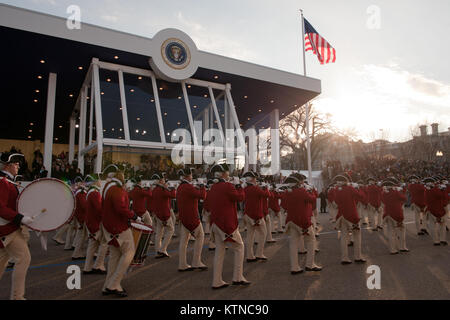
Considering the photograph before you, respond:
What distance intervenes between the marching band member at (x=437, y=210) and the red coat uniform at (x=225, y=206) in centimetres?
695

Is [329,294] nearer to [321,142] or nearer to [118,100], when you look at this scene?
[118,100]

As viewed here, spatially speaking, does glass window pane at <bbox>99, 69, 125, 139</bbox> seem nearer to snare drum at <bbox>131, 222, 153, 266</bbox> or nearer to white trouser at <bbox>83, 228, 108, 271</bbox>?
white trouser at <bbox>83, 228, 108, 271</bbox>

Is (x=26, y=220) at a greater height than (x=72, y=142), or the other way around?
(x=72, y=142)

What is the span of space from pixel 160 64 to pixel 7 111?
55.2 ft

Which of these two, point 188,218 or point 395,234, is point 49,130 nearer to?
point 188,218

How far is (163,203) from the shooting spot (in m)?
7.94

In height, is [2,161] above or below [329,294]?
above

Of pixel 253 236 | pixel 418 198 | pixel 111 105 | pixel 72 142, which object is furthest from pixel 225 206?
pixel 72 142

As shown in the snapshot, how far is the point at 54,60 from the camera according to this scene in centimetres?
1588

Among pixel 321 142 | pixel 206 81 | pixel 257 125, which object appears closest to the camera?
pixel 206 81

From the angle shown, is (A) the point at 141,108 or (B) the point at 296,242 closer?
(B) the point at 296,242

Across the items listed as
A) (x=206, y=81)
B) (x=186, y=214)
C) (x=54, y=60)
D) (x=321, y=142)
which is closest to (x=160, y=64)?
(x=206, y=81)

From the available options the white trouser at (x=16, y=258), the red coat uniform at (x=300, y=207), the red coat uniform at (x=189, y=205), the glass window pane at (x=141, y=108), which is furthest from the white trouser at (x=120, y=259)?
the glass window pane at (x=141, y=108)

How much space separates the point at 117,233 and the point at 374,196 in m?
10.3
